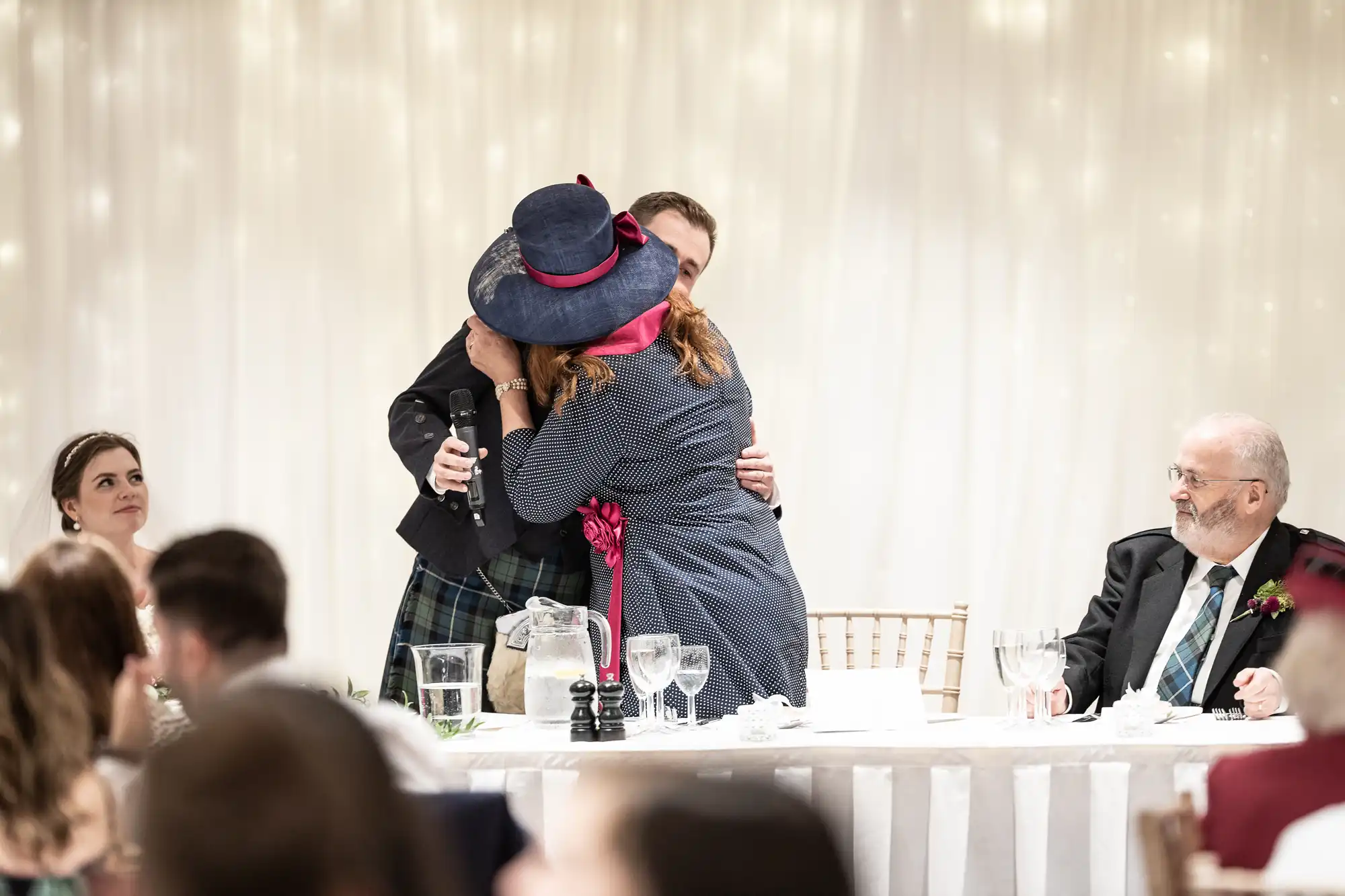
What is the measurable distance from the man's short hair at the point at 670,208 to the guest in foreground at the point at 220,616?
1.60 meters

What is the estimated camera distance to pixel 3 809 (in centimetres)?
154

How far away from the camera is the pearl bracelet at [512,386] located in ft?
9.49

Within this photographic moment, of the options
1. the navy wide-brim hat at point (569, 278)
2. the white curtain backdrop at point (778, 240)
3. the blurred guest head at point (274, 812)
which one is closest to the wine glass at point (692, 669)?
the navy wide-brim hat at point (569, 278)

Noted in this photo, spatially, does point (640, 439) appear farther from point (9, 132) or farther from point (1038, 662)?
point (9, 132)

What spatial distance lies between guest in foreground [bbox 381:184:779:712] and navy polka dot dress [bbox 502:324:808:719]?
0.49 ft

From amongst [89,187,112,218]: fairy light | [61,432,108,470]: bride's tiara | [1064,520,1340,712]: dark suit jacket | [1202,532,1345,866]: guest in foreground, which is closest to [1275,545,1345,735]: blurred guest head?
[1202,532,1345,866]: guest in foreground

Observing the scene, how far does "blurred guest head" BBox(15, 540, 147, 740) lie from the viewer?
193 centimetres

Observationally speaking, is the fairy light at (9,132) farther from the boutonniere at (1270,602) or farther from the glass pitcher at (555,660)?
the boutonniere at (1270,602)

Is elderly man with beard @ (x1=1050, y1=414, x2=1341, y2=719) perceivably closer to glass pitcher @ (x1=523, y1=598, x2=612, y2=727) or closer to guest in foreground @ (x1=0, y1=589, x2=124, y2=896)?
glass pitcher @ (x1=523, y1=598, x2=612, y2=727)

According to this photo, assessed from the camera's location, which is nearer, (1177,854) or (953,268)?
(1177,854)

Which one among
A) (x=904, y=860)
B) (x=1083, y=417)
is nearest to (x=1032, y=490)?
(x=1083, y=417)

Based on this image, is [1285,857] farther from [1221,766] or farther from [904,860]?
[904,860]

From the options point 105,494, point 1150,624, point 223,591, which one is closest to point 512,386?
point 223,591

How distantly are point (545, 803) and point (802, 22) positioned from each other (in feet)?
10.6
